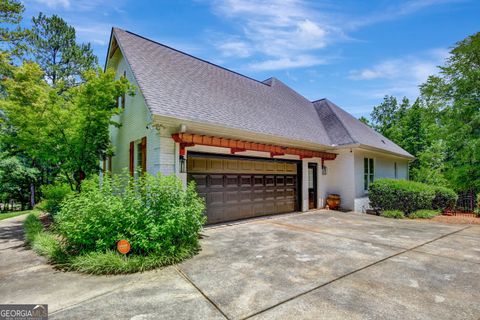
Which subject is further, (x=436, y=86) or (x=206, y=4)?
(x=436, y=86)

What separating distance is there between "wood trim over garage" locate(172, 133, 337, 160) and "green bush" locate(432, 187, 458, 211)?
20.9 ft

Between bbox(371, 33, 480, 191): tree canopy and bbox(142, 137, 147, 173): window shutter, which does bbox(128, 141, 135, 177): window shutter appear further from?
bbox(371, 33, 480, 191): tree canopy

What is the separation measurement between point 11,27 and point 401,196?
20447 millimetres

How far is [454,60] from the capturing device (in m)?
13.7

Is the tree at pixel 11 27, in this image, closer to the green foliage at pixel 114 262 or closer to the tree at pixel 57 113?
the tree at pixel 57 113

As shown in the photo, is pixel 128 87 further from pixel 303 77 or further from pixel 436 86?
pixel 436 86

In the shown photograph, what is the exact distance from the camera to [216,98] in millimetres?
9141

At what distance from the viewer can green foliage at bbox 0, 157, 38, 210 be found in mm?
18219

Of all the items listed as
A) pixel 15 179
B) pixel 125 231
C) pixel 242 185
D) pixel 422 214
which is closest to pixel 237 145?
pixel 242 185

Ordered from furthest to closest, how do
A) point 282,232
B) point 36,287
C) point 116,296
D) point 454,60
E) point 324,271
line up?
1. point 454,60
2. point 282,232
3. point 324,271
4. point 36,287
5. point 116,296

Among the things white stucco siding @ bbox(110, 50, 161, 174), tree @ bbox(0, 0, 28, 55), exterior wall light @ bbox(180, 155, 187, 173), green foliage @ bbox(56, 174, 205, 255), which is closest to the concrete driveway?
green foliage @ bbox(56, 174, 205, 255)

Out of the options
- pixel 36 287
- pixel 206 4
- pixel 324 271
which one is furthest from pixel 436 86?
pixel 36 287

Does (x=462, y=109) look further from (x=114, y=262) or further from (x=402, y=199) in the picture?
(x=114, y=262)

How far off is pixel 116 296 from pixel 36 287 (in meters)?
1.43
